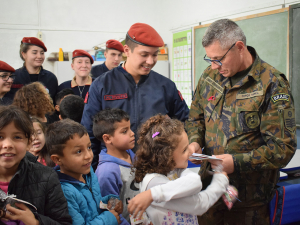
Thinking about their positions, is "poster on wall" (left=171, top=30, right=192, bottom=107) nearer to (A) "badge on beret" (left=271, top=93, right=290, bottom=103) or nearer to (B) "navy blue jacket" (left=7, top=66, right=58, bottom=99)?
(B) "navy blue jacket" (left=7, top=66, right=58, bottom=99)

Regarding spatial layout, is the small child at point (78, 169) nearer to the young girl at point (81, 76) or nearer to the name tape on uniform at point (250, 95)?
the name tape on uniform at point (250, 95)

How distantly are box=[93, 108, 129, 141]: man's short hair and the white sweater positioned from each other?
532 millimetres

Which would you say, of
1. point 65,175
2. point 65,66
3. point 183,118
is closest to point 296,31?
point 183,118

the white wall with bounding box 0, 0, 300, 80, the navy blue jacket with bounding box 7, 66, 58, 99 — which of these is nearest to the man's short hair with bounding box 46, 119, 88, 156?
the navy blue jacket with bounding box 7, 66, 58, 99

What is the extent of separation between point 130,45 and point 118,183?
2.99 ft

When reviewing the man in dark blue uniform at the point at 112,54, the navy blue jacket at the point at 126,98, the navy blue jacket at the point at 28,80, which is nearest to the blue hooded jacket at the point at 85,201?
the navy blue jacket at the point at 126,98

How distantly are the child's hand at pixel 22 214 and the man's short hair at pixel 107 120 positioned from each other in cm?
75

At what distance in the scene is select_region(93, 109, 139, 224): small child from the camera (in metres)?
1.52

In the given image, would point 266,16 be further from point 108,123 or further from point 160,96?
point 108,123

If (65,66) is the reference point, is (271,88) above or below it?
below

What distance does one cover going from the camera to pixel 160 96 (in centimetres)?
195

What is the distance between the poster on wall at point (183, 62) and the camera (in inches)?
215

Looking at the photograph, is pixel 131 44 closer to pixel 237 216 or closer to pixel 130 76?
pixel 130 76

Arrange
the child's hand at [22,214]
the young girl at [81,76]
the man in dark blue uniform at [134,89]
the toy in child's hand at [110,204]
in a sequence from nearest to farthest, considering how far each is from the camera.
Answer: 1. the child's hand at [22,214]
2. the toy in child's hand at [110,204]
3. the man in dark blue uniform at [134,89]
4. the young girl at [81,76]
